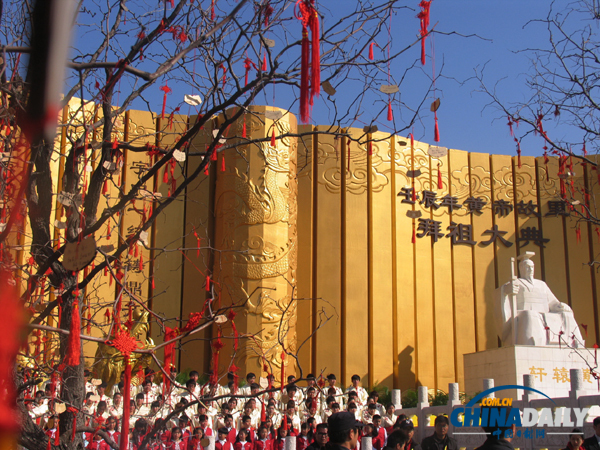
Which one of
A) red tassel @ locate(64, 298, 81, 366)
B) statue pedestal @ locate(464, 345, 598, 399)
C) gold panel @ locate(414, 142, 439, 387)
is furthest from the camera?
gold panel @ locate(414, 142, 439, 387)

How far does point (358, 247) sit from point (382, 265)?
0.47 metres

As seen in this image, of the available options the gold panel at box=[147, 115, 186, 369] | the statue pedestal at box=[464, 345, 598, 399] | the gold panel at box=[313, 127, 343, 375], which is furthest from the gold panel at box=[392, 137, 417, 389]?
the gold panel at box=[147, 115, 186, 369]

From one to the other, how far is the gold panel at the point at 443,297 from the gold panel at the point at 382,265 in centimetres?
82

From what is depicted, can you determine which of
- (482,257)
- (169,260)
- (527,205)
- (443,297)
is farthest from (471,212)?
(169,260)

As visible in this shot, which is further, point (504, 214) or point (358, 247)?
point (504, 214)

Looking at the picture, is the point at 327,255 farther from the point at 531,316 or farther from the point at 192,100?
the point at 192,100

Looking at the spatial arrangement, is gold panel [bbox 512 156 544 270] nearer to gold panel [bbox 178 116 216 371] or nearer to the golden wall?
the golden wall

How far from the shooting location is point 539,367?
7.79 meters

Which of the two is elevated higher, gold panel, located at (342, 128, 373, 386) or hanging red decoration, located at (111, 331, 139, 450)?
gold panel, located at (342, 128, 373, 386)

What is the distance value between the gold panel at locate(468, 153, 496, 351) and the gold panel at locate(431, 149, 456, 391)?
1.46ft

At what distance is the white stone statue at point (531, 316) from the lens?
8172 millimetres

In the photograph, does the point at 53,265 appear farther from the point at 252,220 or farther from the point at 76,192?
the point at 252,220

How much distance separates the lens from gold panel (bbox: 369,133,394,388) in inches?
348

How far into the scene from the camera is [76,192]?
2.62 meters
